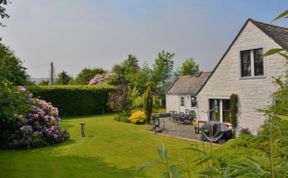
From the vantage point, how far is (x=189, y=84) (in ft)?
87.8

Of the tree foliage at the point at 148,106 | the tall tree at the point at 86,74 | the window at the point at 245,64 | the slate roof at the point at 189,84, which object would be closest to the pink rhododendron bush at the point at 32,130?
the tree foliage at the point at 148,106

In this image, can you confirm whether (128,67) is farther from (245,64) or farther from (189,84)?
(245,64)

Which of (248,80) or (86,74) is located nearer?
(248,80)

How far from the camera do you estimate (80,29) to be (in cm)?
2070

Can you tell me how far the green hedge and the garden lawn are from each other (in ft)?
36.8

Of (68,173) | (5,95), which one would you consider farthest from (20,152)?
(5,95)

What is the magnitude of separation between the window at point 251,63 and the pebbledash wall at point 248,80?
0.22 m

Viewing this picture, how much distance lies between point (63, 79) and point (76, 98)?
21178mm

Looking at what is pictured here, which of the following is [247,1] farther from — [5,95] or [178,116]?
[178,116]

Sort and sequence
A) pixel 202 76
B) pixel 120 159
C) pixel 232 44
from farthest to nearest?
pixel 202 76, pixel 232 44, pixel 120 159

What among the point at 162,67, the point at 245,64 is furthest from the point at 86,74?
the point at 245,64

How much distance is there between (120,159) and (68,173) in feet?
8.33

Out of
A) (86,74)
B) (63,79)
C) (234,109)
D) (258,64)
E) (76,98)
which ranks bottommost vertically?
(234,109)

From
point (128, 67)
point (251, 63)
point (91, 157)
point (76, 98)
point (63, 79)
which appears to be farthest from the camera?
point (63, 79)
